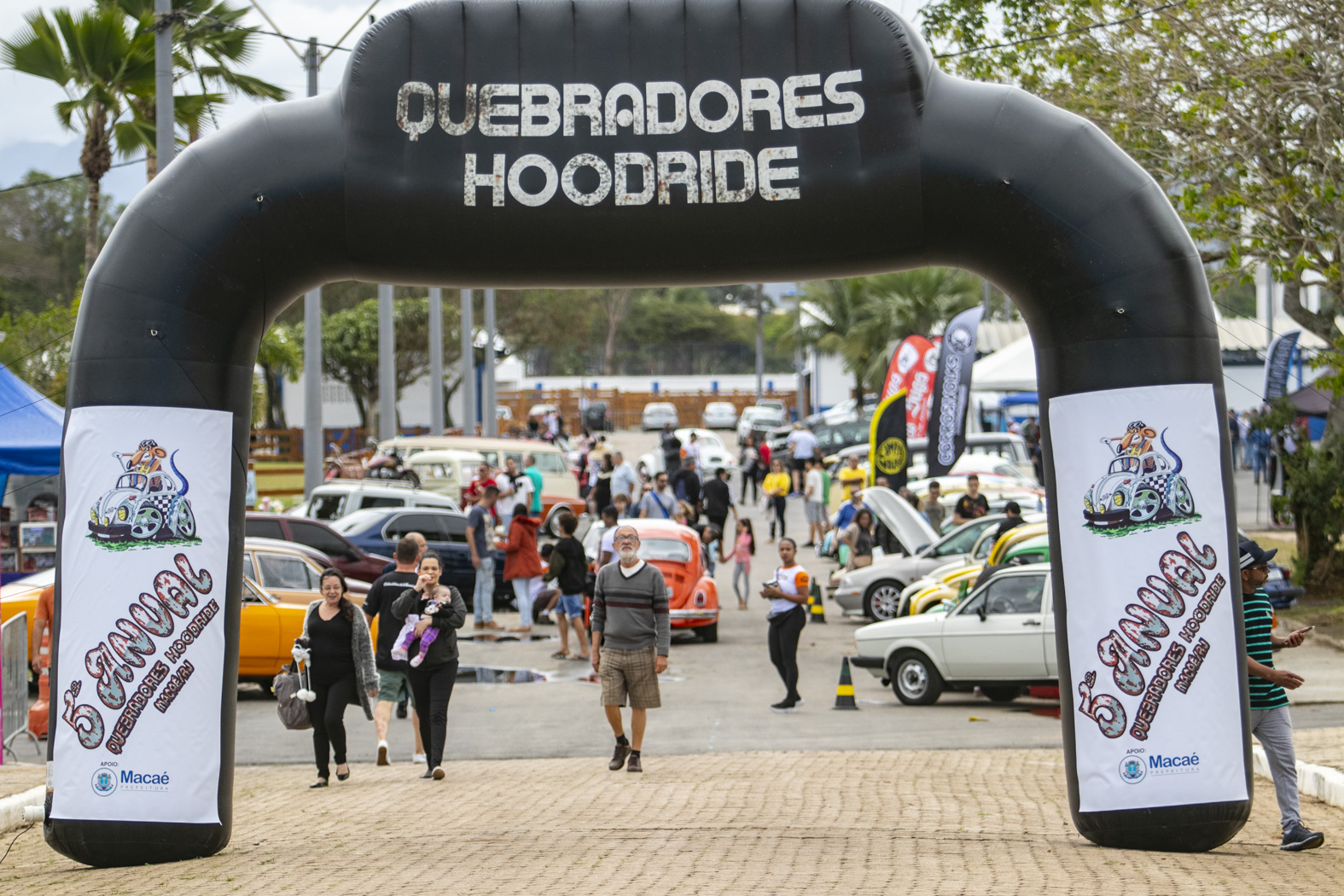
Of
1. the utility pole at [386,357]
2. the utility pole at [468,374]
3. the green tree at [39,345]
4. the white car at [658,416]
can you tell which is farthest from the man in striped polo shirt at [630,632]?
the white car at [658,416]

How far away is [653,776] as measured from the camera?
36.2 feet

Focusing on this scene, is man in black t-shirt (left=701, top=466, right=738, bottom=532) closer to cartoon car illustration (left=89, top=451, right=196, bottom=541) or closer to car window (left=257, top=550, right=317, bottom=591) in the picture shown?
car window (left=257, top=550, right=317, bottom=591)

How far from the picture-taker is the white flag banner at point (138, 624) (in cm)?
793

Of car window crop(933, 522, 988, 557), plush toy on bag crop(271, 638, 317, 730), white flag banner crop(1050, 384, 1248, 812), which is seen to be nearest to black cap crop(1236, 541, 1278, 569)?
white flag banner crop(1050, 384, 1248, 812)

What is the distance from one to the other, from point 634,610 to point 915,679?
16.9ft

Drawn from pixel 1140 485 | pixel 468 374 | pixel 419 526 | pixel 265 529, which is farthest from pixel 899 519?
pixel 468 374

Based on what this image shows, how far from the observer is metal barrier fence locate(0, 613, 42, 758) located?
11.3 metres

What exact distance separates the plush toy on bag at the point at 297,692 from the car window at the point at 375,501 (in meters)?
12.6

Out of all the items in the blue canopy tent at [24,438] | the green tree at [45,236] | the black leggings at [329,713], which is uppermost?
the green tree at [45,236]

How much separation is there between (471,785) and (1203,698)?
5.27 metres

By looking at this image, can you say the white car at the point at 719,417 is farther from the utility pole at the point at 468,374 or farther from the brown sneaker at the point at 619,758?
the brown sneaker at the point at 619,758

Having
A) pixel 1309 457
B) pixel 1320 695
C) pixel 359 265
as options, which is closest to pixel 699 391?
pixel 1309 457

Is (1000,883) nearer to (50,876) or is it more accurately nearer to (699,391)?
(50,876)

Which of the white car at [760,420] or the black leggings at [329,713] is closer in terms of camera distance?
the black leggings at [329,713]
